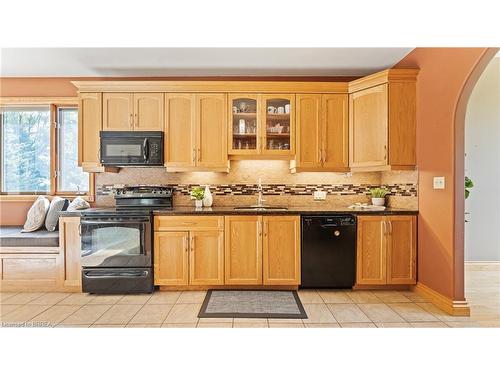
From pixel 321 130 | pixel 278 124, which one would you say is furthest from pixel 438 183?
pixel 278 124

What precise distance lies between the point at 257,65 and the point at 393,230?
2.44 metres

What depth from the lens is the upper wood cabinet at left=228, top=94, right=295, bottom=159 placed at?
3.85 meters

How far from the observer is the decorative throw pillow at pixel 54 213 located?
3.86 meters

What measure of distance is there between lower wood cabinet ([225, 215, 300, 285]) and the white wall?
2505mm

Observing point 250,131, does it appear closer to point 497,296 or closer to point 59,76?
point 59,76

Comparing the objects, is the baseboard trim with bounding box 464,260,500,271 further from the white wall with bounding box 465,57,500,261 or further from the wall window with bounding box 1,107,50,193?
the wall window with bounding box 1,107,50,193

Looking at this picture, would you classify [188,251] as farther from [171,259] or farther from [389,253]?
[389,253]

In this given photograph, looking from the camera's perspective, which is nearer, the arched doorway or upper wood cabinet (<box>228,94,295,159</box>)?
upper wood cabinet (<box>228,94,295,159</box>)

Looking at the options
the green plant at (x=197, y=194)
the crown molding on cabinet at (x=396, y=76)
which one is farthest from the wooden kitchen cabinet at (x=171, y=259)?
the crown molding on cabinet at (x=396, y=76)

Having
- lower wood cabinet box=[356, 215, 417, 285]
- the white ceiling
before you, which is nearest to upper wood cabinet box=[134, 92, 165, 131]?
the white ceiling

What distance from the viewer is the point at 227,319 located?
9.27 ft

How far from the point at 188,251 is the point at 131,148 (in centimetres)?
137

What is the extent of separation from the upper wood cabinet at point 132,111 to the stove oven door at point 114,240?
109 cm
